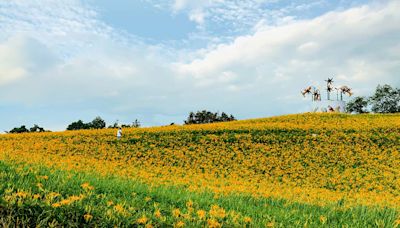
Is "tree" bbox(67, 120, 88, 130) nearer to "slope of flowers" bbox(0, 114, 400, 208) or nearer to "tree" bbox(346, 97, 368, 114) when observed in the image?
"slope of flowers" bbox(0, 114, 400, 208)

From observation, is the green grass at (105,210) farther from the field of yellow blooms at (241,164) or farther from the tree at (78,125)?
the tree at (78,125)

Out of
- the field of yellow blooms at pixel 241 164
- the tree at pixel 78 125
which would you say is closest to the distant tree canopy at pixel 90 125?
the tree at pixel 78 125

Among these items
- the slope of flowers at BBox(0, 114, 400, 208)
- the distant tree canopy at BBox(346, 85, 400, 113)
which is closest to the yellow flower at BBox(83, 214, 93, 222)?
the slope of flowers at BBox(0, 114, 400, 208)

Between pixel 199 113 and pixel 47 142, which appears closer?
pixel 47 142

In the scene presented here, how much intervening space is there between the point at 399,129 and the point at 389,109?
3944cm

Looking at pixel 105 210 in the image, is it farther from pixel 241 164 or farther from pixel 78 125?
pixel 78 125

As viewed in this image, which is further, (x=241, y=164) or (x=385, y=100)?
(x=385, y=100)

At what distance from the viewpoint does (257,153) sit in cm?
1886

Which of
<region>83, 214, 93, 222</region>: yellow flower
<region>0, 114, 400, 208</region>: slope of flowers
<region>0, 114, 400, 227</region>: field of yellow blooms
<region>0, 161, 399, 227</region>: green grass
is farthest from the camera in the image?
<region>0, 114, 400, 208</region>: slope of flowers

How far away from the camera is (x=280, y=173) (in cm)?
1648

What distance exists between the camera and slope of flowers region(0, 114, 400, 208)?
15.6 meters

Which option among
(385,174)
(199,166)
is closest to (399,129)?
(385,174)

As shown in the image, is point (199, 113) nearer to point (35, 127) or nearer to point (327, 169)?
point (35, 127)

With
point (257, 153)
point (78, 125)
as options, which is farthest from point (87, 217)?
point (78, 125)
